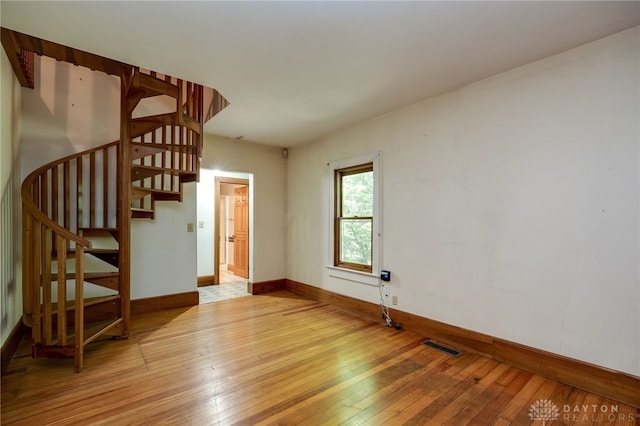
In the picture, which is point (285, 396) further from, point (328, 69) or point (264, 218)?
point (264, 218)

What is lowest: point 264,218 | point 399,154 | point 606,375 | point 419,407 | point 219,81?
point 419,407

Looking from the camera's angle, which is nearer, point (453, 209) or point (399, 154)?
point (453, 209)

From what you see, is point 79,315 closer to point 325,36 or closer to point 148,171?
point 148,171

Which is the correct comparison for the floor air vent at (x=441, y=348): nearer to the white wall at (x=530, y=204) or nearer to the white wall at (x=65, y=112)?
the white wall at (x=530, y=204)

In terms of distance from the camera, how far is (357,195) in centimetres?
399

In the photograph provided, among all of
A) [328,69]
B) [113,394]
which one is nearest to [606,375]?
[328,69]

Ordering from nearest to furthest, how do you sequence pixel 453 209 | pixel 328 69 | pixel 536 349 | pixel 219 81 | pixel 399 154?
1. pixel 536 349
2. pixel 328 69
3. pixel 219 81
4. pixel 453 209
5. pixel 399 154

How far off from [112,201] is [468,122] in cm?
411

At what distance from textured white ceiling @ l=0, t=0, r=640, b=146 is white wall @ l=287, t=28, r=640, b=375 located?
29 centimetres

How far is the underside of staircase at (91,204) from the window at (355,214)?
1902 mm

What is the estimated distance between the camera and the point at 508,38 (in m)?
2.04

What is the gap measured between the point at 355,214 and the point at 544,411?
268cm

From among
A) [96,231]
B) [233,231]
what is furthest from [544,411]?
[233,231]

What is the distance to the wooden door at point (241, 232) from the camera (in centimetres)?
621
